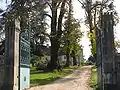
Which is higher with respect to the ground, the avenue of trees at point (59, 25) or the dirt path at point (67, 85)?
the avenue of trees at point (59, 25)

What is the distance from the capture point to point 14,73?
635 inches

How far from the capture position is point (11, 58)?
53.1 ft

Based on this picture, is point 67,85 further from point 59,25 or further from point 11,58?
point 59,25

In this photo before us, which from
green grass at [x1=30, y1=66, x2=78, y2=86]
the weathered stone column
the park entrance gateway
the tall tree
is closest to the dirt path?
→ green grass at [x1=30, y1=66, x2=78, y2=86]

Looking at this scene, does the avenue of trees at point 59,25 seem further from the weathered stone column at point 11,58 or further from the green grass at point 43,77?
the weathered stone column at point 11,58

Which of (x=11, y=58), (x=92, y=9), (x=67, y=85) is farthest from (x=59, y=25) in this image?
(x=11, y=58)

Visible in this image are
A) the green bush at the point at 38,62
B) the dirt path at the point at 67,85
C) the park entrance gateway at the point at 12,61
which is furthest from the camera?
the green bush at the point at 38,62

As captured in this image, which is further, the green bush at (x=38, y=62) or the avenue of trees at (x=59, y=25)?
the green bush at (x=38, y=62)

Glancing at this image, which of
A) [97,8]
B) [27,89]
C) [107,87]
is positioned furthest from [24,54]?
[97,8]

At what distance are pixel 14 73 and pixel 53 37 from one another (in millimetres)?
25777

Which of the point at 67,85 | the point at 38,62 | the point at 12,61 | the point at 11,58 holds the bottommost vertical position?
the point at 67,85

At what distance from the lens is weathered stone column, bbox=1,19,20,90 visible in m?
16.0

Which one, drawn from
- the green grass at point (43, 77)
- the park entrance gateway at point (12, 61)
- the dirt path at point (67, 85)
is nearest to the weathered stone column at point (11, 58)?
the park entrance gateway at point (12, 61)

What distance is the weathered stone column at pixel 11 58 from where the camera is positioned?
52.4 feet
